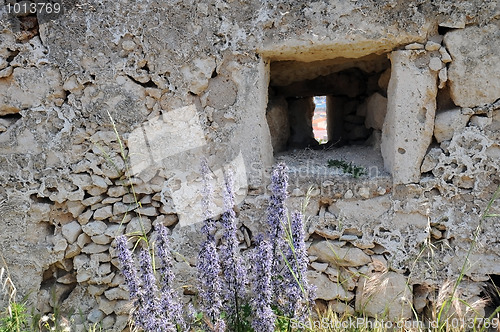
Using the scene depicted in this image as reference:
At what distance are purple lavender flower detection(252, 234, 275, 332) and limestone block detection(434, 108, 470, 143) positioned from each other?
4.68 ft

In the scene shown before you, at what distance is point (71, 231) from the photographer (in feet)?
10.5

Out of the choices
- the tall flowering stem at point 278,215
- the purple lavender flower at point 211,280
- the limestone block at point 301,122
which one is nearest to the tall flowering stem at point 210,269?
the purple lavender flower at point 211,280

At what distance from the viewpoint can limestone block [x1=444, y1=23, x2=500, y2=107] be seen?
2.97 m

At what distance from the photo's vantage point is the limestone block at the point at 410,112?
3.05 m

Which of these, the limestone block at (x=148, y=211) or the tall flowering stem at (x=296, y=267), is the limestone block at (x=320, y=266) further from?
the limestone block at (x=148, y=211)

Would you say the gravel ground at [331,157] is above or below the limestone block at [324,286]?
above

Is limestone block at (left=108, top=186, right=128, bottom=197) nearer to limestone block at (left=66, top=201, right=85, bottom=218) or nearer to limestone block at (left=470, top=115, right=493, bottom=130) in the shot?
limestone block at (left=66, top=201, right=85, bottom=218)

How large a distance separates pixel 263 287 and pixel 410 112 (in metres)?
1.49

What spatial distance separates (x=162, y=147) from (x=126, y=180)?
317mm

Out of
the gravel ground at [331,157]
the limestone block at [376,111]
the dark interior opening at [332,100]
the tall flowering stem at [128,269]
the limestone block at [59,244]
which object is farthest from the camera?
the dark interior opening at [332,100]

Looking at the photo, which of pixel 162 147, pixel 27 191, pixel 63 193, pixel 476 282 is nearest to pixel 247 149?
pixel 162 147

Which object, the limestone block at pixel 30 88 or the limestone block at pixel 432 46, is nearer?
the limestone block at pixel 432 46

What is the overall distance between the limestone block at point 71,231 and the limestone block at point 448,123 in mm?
2391

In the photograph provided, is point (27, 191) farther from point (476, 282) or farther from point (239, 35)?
point (476, 282)
